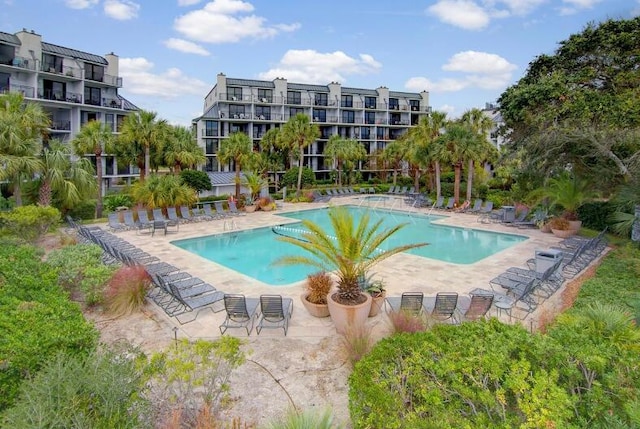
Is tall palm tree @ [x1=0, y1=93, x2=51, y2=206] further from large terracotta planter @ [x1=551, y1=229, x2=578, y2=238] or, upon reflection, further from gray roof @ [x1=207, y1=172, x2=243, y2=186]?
large terracotta planter @ [x1=551, y1=229, x2=578, y2=238]

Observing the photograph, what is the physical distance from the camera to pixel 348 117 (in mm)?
52469

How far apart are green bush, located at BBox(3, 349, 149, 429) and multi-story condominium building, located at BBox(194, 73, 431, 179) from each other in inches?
1524

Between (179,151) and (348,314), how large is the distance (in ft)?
70.8

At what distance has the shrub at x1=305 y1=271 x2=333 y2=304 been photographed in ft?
30.3

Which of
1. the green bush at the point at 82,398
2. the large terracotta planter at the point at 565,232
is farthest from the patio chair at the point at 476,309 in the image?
the large terracotta planter at the point at 565,232

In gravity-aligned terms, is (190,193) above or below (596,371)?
above

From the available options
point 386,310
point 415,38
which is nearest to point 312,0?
point 415,38

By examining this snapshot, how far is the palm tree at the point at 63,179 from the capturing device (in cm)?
1814

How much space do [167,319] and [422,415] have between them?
6.38 meters

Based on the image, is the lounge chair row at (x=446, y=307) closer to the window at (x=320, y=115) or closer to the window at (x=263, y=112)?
the window at (x=263, y=112)

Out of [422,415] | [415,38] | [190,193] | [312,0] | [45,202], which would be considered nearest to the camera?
[422,415]

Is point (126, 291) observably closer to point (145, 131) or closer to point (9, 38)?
point (145, 131)

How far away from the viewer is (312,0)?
55.3 feet

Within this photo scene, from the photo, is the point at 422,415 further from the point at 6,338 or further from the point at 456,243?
the point at 456,243
